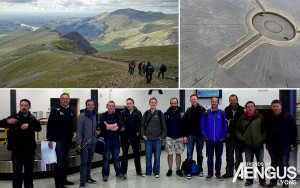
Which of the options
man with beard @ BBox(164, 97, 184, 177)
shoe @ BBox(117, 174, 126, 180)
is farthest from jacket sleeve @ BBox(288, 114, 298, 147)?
shoe @ BBox(117, 174, 126, 180)

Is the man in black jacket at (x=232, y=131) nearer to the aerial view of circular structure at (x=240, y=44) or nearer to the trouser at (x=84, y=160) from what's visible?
the aerial view of circular structure at (x=240, y=44)

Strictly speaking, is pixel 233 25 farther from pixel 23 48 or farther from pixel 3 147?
pixel 3 147

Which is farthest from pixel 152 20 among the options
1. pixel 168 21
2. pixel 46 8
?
pixel 46 8

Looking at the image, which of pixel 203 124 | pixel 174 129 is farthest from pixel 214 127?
pixel 174 129

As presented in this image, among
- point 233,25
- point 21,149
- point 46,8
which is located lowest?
point 21,149

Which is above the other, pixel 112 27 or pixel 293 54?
pixel 112 27

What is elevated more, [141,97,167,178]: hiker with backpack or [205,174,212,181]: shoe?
[141,97,167,178]: hiker with backpack

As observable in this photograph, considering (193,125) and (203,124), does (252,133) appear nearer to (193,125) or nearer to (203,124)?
(203,124)

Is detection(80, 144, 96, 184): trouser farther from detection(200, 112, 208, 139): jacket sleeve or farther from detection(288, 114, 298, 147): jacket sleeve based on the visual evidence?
detection(288, 114, 298, 147): jacket sleeve
